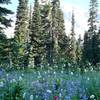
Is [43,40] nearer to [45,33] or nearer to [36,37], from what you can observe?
[36,37]

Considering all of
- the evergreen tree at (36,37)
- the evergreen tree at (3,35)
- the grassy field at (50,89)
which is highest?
the evergreen tree at (36,37)

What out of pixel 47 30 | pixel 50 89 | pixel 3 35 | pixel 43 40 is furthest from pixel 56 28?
pixel 50 89

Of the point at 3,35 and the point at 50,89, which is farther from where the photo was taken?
the point at 3,35

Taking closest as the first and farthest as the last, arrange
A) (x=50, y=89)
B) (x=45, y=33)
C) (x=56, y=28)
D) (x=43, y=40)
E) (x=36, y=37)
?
(x=50, y=89) → (x=36, y=37) → (x=43, y=40) → (x=45, y=33) → (x=56, y=28)

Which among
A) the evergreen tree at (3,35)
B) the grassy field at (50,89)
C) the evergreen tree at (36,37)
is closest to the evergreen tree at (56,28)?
the evergreen tree at (36,37)

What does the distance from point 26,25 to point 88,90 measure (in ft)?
229

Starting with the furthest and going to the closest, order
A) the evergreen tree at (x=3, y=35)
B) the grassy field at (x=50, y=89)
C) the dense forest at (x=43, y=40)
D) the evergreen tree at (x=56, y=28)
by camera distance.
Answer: the evergreen tree at (x=56, y=28) < the evergreen tree at (x=3, y=35) < the dense forest at (x=43, y=40) < the grassy field at (x=50, y=89)

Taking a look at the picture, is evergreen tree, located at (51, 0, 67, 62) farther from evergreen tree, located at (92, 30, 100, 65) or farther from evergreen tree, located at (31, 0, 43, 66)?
evergreen tree, located at (92, 30, 100, 65)

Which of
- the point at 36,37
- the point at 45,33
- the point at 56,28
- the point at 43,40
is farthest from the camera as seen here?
the point at 56,28

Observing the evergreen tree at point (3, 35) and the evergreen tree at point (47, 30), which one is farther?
the evergreen tree at point (47, 30)

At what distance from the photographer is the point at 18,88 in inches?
273

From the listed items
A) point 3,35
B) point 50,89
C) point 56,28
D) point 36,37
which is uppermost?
point 56,28

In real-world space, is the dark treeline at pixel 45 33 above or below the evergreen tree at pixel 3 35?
above

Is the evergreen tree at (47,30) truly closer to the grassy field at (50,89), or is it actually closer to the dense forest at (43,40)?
the dense forest at (43,40)
